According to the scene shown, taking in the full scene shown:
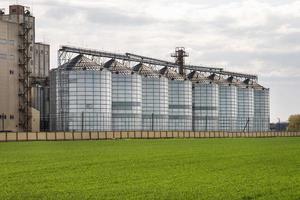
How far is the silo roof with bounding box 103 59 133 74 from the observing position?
121750 mm

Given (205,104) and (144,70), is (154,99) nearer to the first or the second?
(144,70)

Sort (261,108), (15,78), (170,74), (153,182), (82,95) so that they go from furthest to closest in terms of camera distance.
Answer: (261,108) < (170,74) < (82,95) < (15,78) < (153,182)

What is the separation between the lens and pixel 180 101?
137750mm

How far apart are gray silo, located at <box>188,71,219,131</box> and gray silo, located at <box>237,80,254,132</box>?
534 inches

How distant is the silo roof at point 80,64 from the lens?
115688mm

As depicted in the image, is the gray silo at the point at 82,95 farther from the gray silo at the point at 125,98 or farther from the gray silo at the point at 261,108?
the gray silo at the point at 261,108

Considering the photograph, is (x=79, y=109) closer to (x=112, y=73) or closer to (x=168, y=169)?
(x=112, y=73)

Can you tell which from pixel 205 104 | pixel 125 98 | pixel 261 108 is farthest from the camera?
pixel 261 108

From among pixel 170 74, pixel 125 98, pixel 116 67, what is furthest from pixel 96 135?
pixel 170 74

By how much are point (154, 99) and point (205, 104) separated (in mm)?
21340

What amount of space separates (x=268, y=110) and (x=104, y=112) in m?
70.2

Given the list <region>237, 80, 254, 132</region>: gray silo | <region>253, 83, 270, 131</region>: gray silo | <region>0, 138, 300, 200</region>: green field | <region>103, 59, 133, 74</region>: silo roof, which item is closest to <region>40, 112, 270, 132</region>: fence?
<region>237, 80, 254, 132</region>: gray silo

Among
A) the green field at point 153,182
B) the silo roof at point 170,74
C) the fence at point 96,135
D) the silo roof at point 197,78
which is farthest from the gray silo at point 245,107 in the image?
the green field at point 153,182

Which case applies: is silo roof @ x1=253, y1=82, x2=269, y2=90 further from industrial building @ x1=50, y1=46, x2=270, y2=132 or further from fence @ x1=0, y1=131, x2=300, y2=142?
fence @ x1=0, y1=131, x2=300, y2=142
